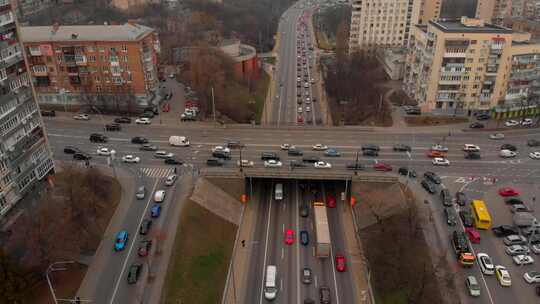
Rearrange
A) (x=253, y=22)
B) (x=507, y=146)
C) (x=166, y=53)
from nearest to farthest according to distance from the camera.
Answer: (x=507, y=146) < (x=166, y=53) < (x=253, y=22)

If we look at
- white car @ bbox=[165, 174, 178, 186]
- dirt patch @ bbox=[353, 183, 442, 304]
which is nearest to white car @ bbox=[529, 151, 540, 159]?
dirt patch @ bbox=[353, 183, 442, 304]

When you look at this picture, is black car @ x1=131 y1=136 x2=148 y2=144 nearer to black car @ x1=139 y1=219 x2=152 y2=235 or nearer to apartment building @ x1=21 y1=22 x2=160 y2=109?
apartment building @ x1=21 y1=22 x2=160 y2=109

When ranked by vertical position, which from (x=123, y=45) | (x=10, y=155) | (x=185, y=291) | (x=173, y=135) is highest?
(x=123, y=45)

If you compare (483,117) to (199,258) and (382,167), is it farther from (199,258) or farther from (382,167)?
(199,258)

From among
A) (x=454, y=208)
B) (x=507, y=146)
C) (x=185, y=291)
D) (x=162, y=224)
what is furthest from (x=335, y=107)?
(x=185, y=291)

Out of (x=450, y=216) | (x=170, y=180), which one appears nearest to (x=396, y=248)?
(x=450, y=216)

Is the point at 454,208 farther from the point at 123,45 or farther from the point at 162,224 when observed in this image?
the point at 123,45
